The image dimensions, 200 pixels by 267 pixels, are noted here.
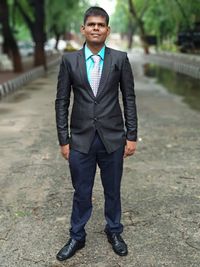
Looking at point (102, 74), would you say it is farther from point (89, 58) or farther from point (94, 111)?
point (94, 111)

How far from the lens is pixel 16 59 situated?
69.4 ft

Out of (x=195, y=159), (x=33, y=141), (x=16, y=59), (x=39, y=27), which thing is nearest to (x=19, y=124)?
(x=33, y=141)

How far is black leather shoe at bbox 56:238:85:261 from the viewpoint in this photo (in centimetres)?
369

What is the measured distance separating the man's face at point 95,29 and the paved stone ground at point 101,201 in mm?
1785

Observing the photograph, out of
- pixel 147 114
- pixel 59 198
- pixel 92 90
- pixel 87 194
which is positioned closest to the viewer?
pixel 92 90

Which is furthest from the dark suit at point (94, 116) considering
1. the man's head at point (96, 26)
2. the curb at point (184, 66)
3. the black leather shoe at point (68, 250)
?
the curb at point (184, 66)

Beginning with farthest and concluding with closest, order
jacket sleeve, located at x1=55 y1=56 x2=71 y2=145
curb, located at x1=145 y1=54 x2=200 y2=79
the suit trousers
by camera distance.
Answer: curb, located at x1=145 y1=54 x2=200 y2=79 → the suit trousers → jacket sleeve, located at x1=55 y1=56 x2=71 y2=145

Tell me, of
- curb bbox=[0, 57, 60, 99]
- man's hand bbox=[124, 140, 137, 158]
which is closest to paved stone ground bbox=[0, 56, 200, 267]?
man's hand bbox=[124, 140, 137, 158]

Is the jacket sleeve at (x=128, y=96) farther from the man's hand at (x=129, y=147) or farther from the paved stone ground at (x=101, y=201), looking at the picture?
the paved stone ground at (x=101, y=201)

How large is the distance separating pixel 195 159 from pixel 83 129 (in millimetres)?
3719

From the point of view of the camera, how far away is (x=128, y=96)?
346 centimetres

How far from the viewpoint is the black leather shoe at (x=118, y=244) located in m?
3.76

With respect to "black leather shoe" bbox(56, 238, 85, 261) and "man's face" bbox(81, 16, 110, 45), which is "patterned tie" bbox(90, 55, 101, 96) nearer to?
"man's face" bbox(81, 16, 110, 45)

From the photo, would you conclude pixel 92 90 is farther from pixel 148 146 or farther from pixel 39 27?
pixel 39 27
